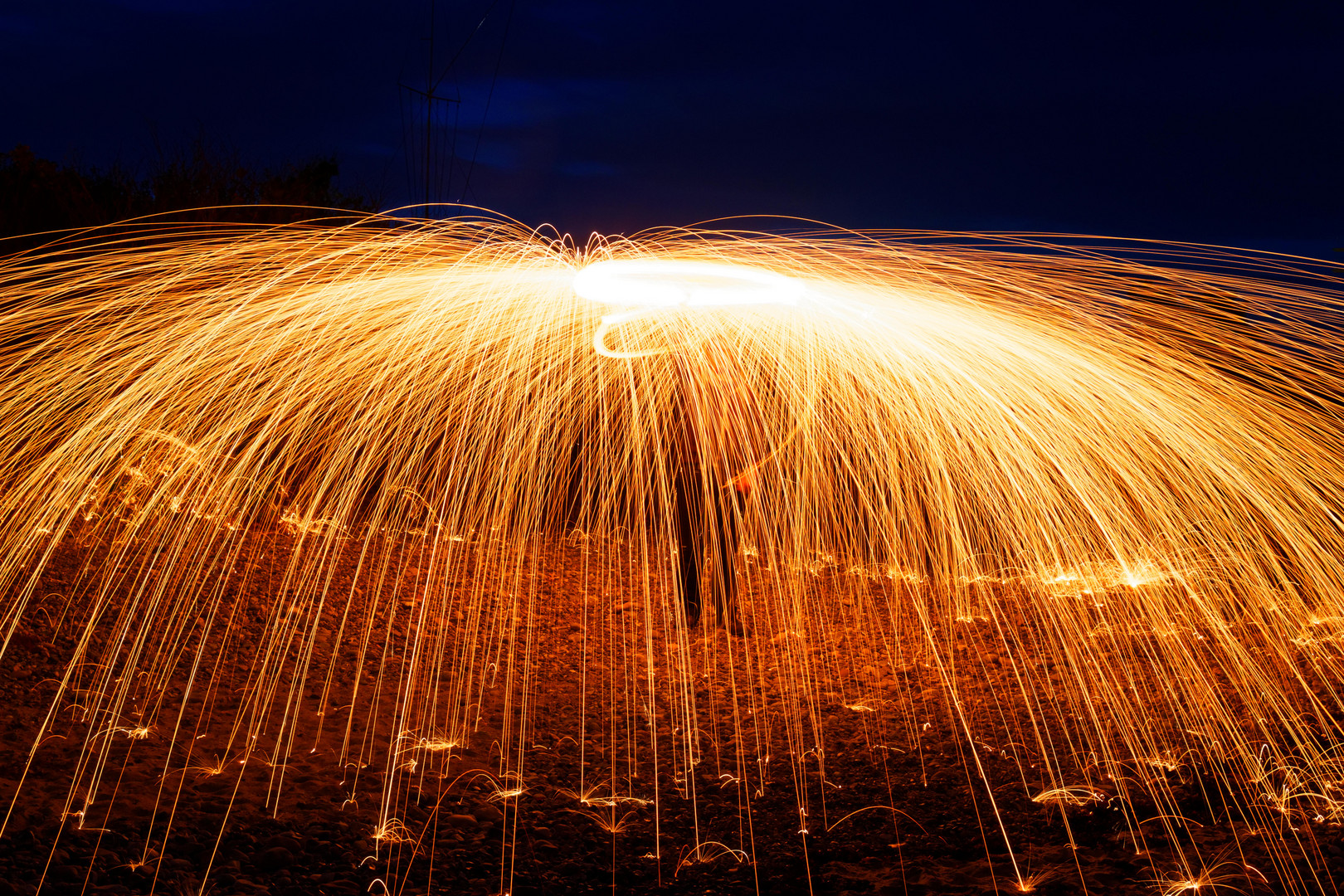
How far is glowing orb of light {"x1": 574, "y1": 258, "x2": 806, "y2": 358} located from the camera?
14.7ft

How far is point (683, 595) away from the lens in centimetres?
612

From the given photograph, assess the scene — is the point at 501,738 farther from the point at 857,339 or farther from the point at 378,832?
the point at 857,339

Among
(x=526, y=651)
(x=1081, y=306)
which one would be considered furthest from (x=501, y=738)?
(x=1081, y=306)

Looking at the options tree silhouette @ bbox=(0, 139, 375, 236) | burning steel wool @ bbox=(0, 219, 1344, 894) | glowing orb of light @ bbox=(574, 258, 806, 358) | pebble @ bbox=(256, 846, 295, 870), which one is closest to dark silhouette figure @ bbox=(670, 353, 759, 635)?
burning steel wool @ bbox=(0, 219, 1344, 894)

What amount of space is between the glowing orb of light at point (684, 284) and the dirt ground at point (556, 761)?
2.04 meters

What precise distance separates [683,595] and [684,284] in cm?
234

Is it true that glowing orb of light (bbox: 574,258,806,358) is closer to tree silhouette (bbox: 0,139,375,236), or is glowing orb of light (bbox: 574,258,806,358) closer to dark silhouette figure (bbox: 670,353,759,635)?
dark silhouette figure (bbox: 670,353,759,635)

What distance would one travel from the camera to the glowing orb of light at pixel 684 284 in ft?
14.7

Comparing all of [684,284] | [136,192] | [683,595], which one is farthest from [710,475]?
[136,192]

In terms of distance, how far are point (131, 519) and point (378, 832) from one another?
161 inches

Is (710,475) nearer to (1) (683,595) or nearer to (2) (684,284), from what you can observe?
(1) (683,595)

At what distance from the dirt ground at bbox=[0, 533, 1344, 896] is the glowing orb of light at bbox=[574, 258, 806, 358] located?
6.68ft

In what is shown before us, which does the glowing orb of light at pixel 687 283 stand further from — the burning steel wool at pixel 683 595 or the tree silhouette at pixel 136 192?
the tree silhouette at pixel 136 192

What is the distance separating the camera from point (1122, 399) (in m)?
4.66
